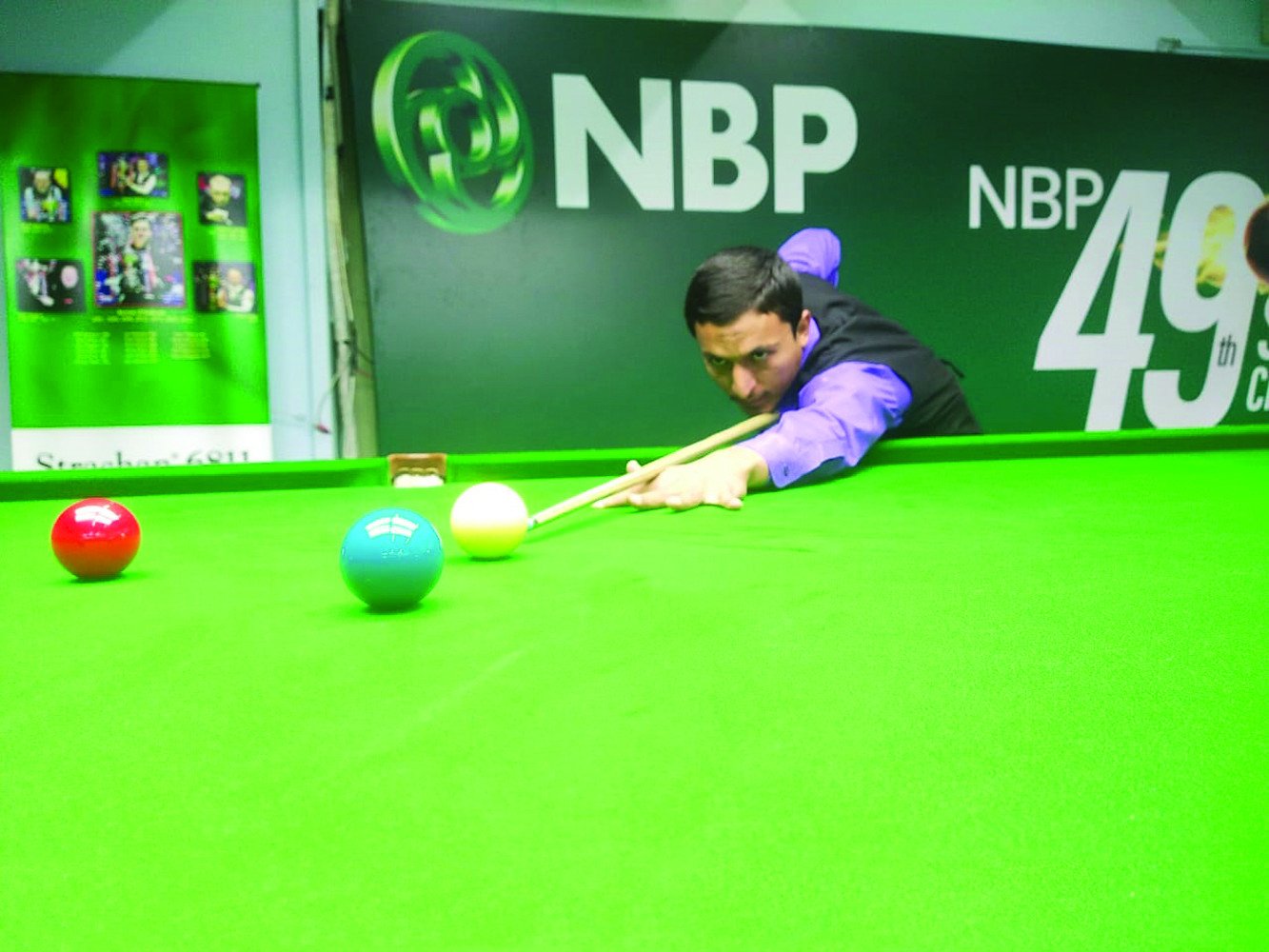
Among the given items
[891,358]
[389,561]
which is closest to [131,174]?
[891,358]

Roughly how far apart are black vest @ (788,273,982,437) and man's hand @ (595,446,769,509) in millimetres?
643

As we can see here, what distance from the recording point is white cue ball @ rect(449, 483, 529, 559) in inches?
53.9

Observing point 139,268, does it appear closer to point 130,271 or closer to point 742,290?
point 130,271

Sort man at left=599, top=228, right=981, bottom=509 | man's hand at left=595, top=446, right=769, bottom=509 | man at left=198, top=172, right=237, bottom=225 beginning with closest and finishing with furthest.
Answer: man's hand at left=595, top=446, right=769, bottom=509 → man at left=599, top=228, right=981, bottom=509 → man at left=198, top=172, right=237, bottom=225

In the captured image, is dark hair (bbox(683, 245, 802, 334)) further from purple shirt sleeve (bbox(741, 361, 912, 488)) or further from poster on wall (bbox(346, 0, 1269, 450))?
poster on wall (bbox(346, 0, 1269, 450))

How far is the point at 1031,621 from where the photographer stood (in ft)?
3.31

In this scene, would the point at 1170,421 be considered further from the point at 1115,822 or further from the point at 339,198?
the point at 1115,822

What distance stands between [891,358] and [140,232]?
9.93 ft

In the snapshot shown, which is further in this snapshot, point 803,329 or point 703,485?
point 803,329

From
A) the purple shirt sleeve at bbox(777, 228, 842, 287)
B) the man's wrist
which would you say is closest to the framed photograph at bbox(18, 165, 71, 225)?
the purple shirt sleeve at bbox(777, 228, 842, 287)

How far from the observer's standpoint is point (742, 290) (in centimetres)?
250

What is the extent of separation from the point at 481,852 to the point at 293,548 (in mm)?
1021

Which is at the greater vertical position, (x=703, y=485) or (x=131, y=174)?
(x=131, y=174)

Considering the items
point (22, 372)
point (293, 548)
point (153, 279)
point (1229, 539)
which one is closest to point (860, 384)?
point (1229, 539)
